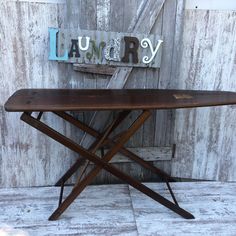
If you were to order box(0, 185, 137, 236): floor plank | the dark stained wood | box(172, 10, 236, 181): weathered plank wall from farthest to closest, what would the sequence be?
box(172, 10, 236, 181): weathered plank wall
box(0, 185, 137, 236): floor plank
the dark stained wood

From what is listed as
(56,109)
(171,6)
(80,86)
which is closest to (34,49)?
(80,86)

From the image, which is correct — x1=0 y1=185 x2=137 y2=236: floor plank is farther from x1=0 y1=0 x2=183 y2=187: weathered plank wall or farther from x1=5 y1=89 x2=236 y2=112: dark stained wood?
x1=5 y1=89 x2=236 y2=112: dark stained wood

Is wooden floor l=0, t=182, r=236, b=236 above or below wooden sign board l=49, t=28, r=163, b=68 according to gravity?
below

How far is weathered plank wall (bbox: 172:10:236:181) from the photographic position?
233 centimetres

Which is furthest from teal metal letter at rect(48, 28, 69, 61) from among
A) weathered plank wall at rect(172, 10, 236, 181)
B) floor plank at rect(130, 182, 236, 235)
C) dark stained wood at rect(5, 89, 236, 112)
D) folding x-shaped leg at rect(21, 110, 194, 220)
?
floor plank at rect(130, 182, 236, 235)

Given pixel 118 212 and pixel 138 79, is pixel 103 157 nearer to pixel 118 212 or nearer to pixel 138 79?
pixel 118 212

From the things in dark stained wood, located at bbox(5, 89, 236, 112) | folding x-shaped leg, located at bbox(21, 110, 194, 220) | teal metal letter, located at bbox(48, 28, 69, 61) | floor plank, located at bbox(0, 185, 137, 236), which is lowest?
floor plank, located at bbox(0, 185, 137, 236)

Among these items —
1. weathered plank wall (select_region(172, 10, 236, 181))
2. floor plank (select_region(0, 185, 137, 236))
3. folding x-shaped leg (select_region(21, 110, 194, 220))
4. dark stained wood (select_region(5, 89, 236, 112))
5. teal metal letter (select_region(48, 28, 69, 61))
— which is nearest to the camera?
dark stained wood (select_region(5, 89, 236, 112))

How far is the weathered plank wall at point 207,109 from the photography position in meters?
2.33

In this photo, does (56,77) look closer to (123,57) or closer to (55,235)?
(123,57)

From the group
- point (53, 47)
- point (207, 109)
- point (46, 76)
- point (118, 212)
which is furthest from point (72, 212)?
point (207, 109)

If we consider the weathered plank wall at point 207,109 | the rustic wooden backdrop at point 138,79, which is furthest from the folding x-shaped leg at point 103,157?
the weathered plank wall at point 207,109

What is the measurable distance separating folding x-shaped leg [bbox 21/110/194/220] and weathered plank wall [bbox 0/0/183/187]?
22 cm

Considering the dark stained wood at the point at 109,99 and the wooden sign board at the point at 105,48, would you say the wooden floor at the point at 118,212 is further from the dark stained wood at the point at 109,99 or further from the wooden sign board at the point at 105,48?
the wooden sign board at the point at 105,48
